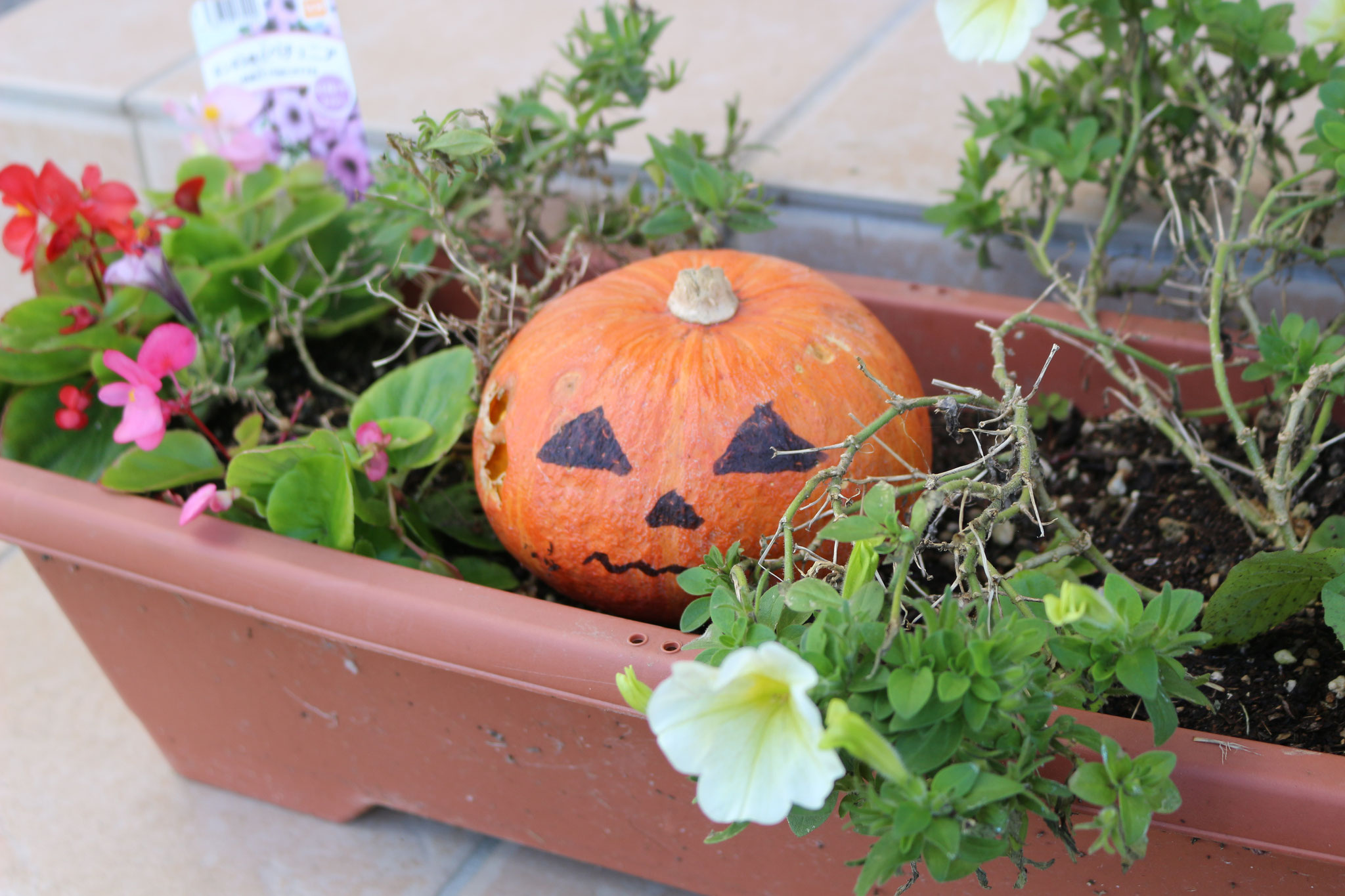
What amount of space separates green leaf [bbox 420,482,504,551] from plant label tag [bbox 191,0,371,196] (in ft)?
1.07

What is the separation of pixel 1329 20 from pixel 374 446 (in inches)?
32.2

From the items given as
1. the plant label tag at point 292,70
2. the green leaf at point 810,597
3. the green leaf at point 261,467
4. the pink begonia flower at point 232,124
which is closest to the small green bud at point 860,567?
the green leaf at point 810,597

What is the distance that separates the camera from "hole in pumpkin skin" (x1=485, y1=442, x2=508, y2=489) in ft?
2.77

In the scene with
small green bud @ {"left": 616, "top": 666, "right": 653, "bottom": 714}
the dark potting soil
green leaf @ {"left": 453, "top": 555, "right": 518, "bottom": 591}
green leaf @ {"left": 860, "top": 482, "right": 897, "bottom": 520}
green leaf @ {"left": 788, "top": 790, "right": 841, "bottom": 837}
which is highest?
green leaf @ {"left": 860, "top": 482, "right": 897, "bottom": 520}

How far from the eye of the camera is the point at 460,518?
96 centimetres

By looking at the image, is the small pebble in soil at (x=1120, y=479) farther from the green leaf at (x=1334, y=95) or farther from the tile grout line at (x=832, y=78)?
the tile grout line at (x=832, y=78)

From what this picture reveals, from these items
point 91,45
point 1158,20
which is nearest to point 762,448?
point 1158,20

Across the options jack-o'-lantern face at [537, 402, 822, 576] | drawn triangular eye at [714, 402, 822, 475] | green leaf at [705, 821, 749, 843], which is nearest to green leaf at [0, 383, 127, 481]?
jack-o'-lantern face at [537, 402, 822, 576]

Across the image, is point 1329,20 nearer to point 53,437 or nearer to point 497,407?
point 497,407

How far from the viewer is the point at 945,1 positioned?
791mm

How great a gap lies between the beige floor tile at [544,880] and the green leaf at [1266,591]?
50cm

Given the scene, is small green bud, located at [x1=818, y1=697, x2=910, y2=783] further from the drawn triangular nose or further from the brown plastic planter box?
the drawn triangular nose

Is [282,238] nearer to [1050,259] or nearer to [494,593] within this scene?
[494,593]

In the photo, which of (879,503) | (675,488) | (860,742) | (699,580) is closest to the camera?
(860,742)
